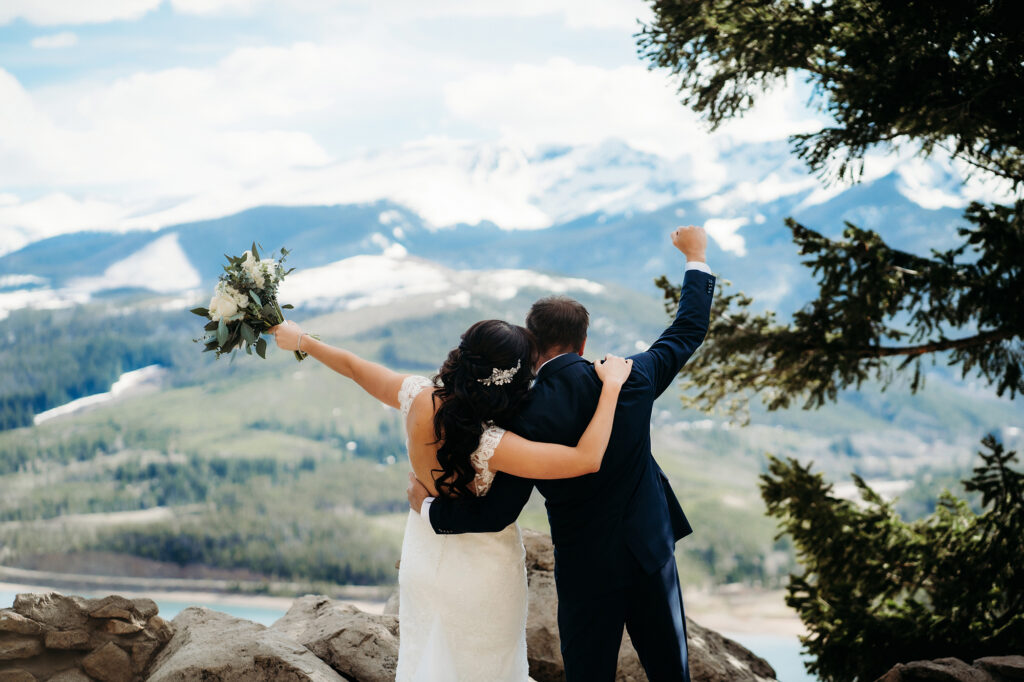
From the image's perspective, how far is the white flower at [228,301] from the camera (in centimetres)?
409

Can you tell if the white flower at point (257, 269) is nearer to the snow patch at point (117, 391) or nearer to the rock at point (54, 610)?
the rock at point (54, 610)

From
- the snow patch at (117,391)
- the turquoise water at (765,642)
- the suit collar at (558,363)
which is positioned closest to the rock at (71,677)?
the suit collar at (558,363)

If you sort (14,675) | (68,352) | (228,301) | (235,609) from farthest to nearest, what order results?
(68,352)
(235,609)
(14,675)
(228,301)

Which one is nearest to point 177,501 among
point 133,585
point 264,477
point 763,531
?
point 264,477

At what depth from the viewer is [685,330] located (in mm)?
3844

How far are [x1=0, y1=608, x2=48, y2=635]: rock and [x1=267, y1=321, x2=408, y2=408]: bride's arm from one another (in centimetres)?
245

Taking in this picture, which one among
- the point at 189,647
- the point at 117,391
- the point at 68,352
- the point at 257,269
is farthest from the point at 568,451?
the point at 117,391

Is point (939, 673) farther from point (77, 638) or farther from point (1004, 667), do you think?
point (77, 638)

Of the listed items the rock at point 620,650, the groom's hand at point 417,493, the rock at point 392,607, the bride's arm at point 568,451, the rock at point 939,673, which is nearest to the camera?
the bride's arm at point 568,451

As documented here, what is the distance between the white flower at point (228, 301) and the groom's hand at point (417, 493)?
3.92 feet

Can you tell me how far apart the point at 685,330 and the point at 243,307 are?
2131mm

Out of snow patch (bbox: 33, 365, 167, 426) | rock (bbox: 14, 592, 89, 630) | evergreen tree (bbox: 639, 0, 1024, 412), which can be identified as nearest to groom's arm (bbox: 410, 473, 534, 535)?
rock (bbox: 14, 592, 89, 630)

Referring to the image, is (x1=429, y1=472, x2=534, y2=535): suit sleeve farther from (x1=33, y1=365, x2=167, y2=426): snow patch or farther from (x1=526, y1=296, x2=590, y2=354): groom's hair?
(x1=33, y1=365, x2=167, y2=426): snow patch

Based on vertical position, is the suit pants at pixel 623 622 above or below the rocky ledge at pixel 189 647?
above
